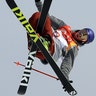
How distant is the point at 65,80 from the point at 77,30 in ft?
3.68

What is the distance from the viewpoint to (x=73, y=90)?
32062 mm

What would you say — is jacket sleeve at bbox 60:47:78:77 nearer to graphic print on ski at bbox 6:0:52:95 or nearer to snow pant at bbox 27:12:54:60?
snow pant at bbox 27:12:54:60

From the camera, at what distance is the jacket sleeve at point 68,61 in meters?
32.1

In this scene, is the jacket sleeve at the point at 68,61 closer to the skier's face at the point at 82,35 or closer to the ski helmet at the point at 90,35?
the skier's face at the point at 82,35

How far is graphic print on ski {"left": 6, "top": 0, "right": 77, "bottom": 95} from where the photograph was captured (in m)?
31.8

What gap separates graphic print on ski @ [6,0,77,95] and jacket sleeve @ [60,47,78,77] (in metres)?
0.10

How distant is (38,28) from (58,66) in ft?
2.41

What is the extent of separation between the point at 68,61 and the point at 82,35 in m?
0.72

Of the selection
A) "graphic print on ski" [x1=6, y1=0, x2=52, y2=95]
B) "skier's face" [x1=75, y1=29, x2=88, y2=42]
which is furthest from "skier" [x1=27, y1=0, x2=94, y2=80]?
"graphic print on ski" [x1=6, y1=0, x2=52, y2=95]

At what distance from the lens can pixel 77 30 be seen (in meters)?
32.7

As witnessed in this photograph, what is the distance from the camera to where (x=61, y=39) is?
3250cm

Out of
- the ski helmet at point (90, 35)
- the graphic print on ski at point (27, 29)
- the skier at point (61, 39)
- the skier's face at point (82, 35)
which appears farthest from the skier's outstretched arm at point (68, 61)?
the graphic print on ski at point (27, 29)

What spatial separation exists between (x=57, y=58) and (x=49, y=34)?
453 mm

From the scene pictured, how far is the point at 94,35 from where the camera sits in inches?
1292
